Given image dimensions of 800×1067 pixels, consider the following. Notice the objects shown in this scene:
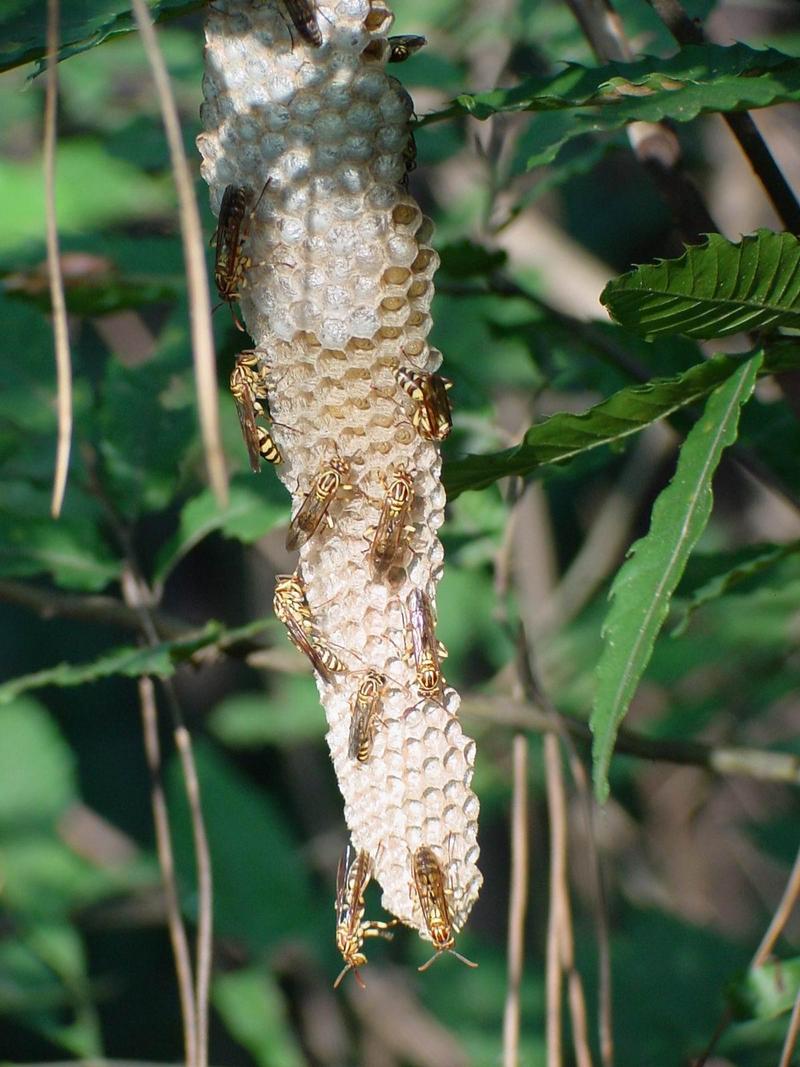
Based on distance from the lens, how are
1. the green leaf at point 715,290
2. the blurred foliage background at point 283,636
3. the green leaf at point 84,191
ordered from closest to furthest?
the green leaf at point 715,290 → the blurred foliage background at point 283,636 → the green leaf at point 84,191

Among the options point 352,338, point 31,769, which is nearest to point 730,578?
point 352,338

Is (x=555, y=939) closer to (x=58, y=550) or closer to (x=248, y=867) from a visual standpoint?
(x=58, y=550)

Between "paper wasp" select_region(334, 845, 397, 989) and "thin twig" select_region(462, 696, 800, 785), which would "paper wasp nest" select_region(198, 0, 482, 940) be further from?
"thin twig" select_region(462, 696, 800, 785)

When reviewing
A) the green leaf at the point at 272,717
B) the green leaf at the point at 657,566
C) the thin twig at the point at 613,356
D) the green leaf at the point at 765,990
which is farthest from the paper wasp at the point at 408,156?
the green leaf at the point at 272,717

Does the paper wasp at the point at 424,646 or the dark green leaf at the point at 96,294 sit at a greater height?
the dark green leaf at the point at 96,294

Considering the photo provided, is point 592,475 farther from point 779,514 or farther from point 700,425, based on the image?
point 700,425

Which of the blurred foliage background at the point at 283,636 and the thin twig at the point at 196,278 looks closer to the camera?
the thin twig at the point at 196,278

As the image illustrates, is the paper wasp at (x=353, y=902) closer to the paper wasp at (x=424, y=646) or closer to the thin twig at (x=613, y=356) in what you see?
the paper wasp at (x=424, y=646)

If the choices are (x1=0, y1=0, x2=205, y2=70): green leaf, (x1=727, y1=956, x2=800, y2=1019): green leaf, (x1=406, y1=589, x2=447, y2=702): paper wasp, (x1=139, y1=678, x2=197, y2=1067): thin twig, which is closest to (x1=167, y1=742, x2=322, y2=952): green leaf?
(x1=139, y1=678, x2=197, y2=1067): thin twig
